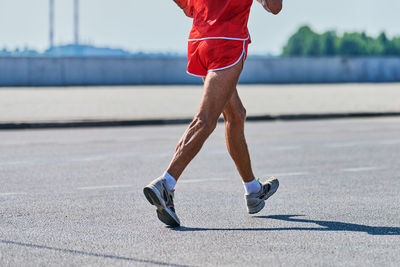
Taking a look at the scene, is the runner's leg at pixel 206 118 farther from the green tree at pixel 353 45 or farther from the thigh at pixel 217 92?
the green tree at pixel 353 45

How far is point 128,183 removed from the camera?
24.8 ft

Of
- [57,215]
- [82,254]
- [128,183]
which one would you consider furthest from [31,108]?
[82,254]

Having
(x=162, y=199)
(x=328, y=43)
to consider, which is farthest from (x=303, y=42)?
(x=162, y=199)

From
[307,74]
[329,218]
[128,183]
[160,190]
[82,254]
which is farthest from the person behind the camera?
[307,74]

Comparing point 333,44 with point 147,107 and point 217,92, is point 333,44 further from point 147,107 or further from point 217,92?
point 217,92

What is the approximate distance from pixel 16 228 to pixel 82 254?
952 mm

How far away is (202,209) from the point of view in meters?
6.04

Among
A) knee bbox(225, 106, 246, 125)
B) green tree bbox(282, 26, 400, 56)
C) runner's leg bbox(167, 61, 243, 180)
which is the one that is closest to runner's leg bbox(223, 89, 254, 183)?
knee bbox(225, 106, 246, 125)

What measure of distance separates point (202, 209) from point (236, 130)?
728 millimetres

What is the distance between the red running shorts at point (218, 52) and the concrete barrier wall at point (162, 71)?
33437 millimetres

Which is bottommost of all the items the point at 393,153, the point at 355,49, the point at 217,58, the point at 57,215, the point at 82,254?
the point at 355,49

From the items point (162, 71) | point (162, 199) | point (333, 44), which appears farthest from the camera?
point (333, 44)

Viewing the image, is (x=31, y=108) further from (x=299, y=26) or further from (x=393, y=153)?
(x=299, y=26)

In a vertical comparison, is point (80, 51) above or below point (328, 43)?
above
